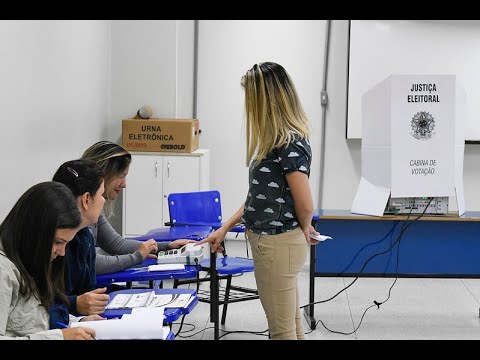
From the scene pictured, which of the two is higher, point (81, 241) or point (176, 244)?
point (81, 241)

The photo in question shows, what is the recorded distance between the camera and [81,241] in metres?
2.82

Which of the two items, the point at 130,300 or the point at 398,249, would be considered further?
the point at 398,249

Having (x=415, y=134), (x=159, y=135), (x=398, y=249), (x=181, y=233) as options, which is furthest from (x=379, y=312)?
(x=159, y=135)

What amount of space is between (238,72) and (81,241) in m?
4.28

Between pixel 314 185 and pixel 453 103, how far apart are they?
2.79 meters

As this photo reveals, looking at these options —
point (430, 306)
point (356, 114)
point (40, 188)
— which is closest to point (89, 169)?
point (40, 188)

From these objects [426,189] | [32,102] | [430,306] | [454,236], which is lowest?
[430,306]

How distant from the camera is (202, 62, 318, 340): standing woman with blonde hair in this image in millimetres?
2842

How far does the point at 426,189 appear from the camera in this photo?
436cm

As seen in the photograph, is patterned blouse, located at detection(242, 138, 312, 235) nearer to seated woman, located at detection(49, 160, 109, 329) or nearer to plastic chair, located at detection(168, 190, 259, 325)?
seated woman, located at detection(49, 160, 109, 329)

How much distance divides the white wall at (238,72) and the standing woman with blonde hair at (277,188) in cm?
387

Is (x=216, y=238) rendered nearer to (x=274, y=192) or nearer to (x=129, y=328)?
(x=274, y=192)

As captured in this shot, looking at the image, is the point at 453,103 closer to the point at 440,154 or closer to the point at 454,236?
the point at 440,154

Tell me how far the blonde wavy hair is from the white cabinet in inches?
119
